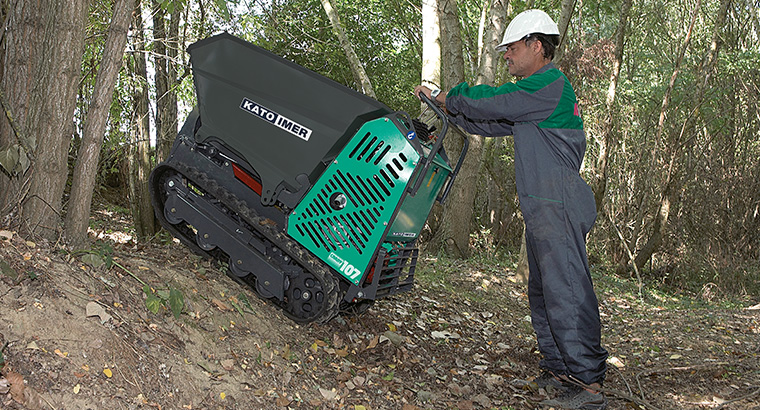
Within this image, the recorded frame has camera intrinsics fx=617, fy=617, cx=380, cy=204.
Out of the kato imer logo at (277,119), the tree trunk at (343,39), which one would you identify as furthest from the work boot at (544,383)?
the tree trunk at (343,39)

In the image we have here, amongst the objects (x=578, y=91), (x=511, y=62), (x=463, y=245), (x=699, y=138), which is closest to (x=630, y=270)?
(x=699, y=138)

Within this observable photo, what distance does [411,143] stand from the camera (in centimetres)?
356

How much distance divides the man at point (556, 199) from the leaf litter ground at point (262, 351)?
0.95 feet

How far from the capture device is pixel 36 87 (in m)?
3.24

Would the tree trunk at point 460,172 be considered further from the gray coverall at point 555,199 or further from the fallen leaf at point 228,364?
the fallen leaf at point 228,364

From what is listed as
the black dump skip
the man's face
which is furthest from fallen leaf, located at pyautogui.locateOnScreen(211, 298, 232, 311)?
the man's face

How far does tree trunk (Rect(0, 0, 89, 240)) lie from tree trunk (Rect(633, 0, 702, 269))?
11.0m

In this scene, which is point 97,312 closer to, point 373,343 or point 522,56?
point 373,343

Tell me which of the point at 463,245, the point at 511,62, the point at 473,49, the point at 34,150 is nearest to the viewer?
the point at 34,150

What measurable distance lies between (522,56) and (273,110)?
1.59m

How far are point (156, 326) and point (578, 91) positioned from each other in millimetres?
10699

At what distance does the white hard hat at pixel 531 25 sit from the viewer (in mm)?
3764

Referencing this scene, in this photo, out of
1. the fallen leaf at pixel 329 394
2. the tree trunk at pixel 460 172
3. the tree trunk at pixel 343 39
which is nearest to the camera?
the fallen leaf at pixel 329 394

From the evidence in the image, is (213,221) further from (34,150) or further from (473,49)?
(473,49)
